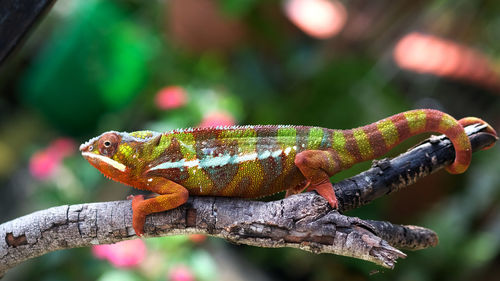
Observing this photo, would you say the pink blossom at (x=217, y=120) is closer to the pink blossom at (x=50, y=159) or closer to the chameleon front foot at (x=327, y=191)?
the pink blossom at (x=50, y=159)

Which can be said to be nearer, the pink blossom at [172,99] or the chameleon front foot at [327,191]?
the chameleon front foot at [327,191]

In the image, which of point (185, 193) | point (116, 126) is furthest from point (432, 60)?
point (185, 193)

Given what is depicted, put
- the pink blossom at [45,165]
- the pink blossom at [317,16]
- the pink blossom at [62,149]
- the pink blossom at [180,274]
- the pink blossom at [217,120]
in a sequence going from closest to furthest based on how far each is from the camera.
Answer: the pink blossom at [180,274] → the pink blossom at [217,120] → the pink blossom at [45,165] → the pink blossom at [62,149] → the pink blossom at [317,16]

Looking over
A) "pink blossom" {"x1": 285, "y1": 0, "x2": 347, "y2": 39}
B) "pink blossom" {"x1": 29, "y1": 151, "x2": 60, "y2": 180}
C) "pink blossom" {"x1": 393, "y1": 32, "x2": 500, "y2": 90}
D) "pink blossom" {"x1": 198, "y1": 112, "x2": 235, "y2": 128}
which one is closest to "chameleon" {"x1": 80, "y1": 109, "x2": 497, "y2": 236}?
"pink blossom" {"x1": 198, "y1": 112, "x2": 235, "y2": 128}

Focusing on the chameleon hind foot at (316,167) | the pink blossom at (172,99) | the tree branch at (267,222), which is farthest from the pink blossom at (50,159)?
the chameleon hind foot at (316,167)

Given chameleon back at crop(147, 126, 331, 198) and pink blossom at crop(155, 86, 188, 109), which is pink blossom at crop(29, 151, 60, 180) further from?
chameleon back at crop(147, 126, 331, 198)

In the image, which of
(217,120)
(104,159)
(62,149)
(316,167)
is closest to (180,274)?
(217,120)

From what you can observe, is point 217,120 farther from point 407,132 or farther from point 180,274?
point 407,132
